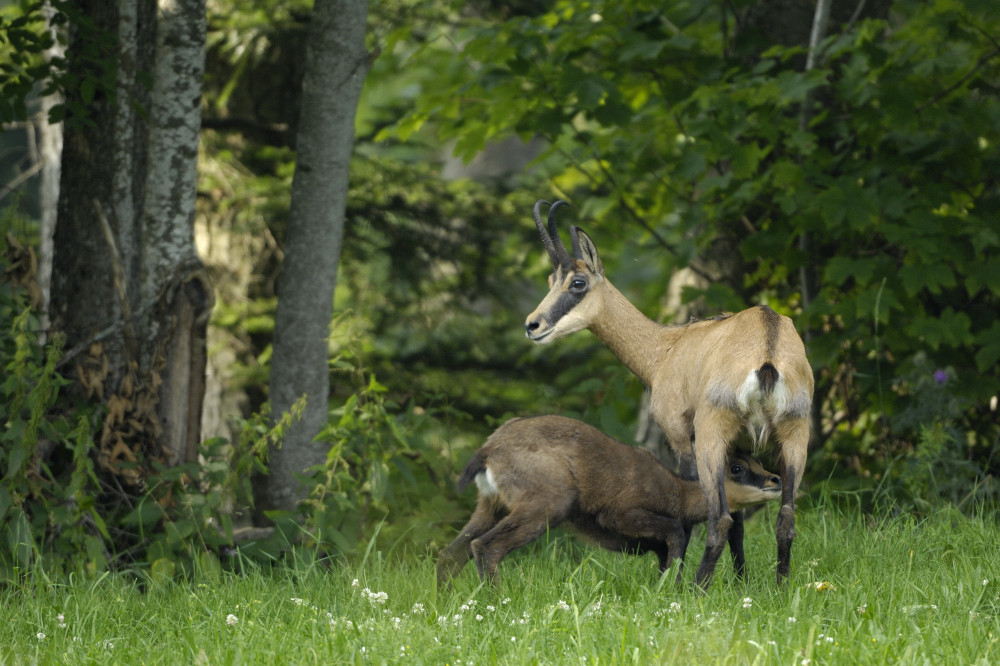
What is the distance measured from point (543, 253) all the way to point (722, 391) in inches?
218

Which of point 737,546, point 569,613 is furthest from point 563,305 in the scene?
point 569,613

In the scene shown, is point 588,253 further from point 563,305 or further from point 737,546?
point 737,546

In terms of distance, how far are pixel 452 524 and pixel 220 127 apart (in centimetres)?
524

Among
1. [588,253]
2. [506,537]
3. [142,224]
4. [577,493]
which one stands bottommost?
[506,537]

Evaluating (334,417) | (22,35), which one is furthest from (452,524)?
(22,35)

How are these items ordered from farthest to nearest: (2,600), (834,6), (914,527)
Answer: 1. (834,6)
2. (914,527)
3. (2,600)

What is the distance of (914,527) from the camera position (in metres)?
5.68

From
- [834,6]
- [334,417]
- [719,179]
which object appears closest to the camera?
[719,179]

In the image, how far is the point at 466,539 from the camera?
5453 millimetres

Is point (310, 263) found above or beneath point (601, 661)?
above

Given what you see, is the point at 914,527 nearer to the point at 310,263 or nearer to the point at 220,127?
the point at 310,263

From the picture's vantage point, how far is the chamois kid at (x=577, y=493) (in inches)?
202

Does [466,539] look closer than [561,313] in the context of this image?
Yes

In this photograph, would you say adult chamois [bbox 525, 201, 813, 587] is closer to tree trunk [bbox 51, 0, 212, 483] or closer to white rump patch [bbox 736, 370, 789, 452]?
white rump patch [bbox 736, 370, 789, 452]
